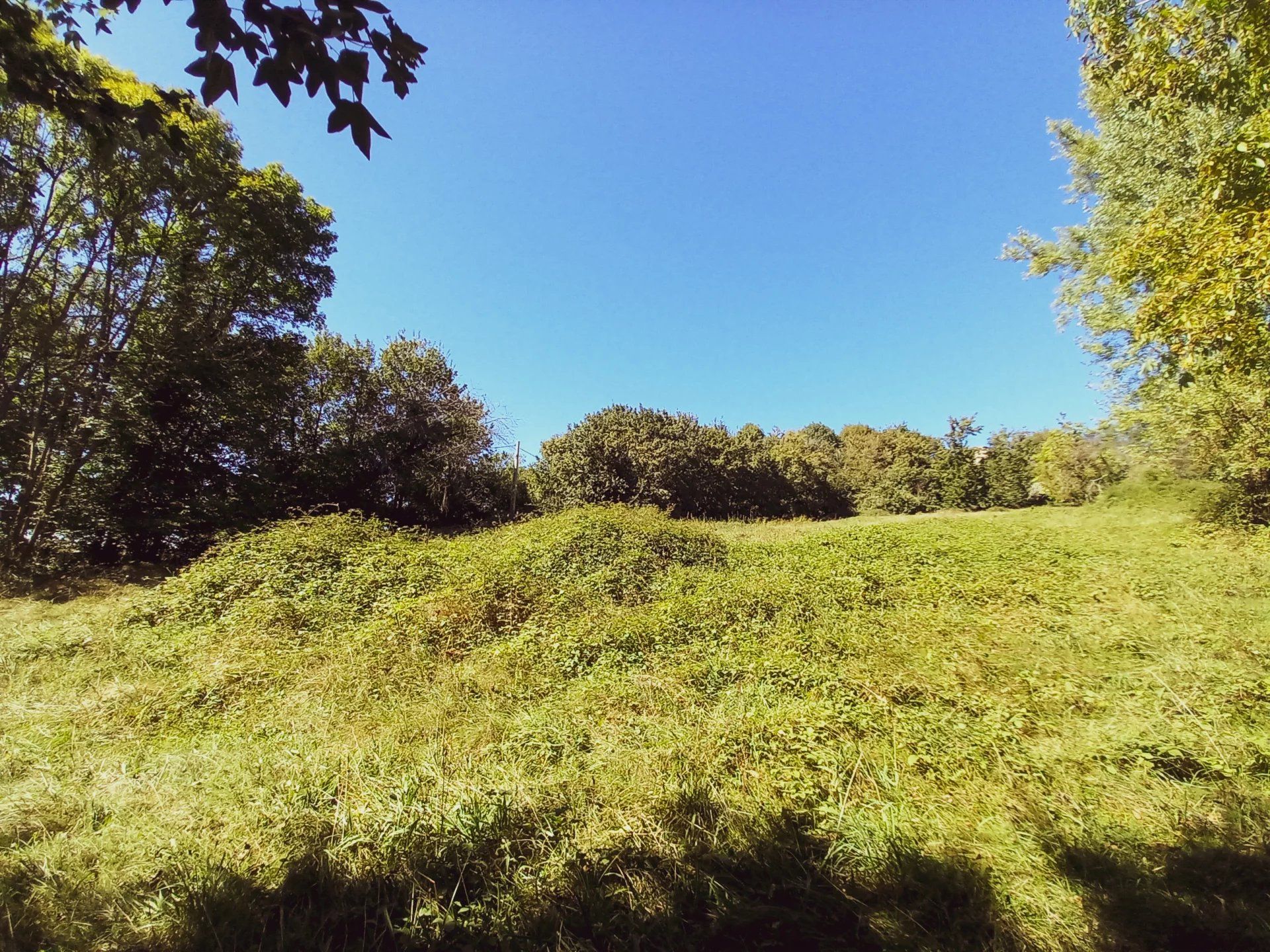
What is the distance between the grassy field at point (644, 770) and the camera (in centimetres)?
208

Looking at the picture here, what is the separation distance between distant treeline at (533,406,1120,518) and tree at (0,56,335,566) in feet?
33.1

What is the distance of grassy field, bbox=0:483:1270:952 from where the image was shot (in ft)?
6.81

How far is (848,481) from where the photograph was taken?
28688mm

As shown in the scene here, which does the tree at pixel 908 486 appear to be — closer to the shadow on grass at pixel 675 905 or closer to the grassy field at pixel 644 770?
the grassy field at pixel 644 770

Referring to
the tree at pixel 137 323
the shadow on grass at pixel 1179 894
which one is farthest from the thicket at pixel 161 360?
the shadow on grass at pixel 1179 894

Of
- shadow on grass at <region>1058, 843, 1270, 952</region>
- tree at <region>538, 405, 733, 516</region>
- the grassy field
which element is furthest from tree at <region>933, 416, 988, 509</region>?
shadow on grass at <region>1058, 843, 1270, 952</region>

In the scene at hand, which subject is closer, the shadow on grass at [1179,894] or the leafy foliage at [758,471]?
the shadow on grass at [1179,894]

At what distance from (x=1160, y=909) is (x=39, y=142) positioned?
16714 mm

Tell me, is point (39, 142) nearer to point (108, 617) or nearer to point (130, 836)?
point (108, 617)

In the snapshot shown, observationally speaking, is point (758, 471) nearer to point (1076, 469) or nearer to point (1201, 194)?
point (1076, 469)

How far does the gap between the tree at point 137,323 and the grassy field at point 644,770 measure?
5.48 meters

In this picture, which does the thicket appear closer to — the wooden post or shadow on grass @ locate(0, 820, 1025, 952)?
the wooden post

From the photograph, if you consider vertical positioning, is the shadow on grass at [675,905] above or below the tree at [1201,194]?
below

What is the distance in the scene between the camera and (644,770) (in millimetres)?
3004
